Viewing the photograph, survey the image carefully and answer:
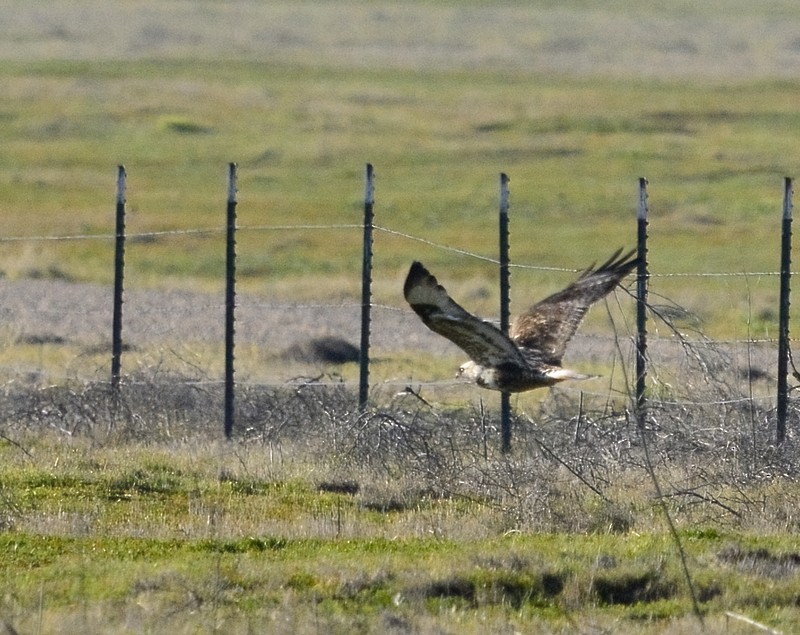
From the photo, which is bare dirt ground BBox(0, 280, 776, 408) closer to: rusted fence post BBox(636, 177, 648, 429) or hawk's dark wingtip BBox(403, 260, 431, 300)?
rusted fence post BBox(636, 177, 648, 429)

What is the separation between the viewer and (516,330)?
36.8 ft

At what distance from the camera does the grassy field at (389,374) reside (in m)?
8.52

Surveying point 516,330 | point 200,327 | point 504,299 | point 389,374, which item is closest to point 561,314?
point 516,330

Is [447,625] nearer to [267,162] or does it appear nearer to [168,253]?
[168,253]

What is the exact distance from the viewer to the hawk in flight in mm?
9453

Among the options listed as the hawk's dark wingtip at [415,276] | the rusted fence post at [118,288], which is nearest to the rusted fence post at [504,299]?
the rusted fence post at [118,288]

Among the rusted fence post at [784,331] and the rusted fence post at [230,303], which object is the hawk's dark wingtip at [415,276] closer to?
the rusted fence post at [784,331]

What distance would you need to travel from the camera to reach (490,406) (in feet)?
53.6

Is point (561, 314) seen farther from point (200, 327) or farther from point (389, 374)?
point (200, 327)

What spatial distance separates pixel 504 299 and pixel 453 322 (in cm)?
416

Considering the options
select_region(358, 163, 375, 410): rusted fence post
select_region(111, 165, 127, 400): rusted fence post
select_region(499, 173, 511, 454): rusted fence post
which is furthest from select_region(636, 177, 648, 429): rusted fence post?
select_region(111, 165, 127, 400): rusted fence post

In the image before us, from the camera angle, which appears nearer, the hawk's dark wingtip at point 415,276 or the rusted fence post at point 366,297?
the hawk's dark wingtip at point 415,276

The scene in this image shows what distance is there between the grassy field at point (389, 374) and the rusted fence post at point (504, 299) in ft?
0.60

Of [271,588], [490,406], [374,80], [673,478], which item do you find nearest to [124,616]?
[271,588]
